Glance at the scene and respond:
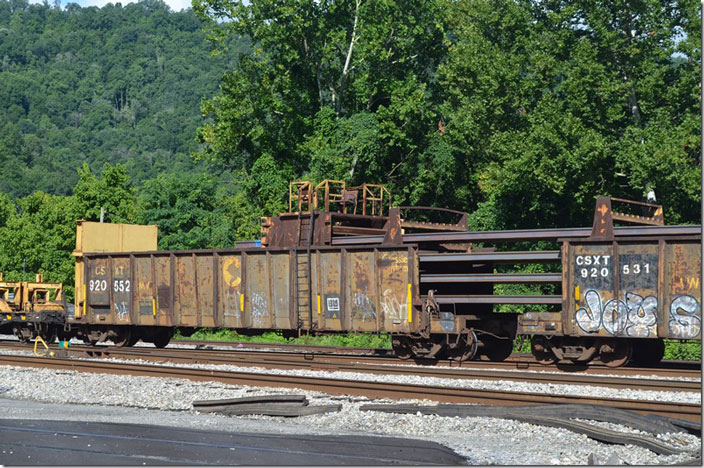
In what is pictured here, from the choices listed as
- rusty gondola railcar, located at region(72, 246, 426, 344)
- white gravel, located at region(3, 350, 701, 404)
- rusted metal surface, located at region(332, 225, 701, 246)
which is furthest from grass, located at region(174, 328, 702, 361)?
white gravel, located at region(3, 350, 701, 404)

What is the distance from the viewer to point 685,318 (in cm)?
1720

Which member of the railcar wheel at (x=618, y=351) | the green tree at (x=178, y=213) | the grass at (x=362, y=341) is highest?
the green tree at (x=178, y=213)

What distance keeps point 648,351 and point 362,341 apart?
36.0 ft

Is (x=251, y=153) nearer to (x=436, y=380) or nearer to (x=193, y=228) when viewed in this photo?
(x=193, y=228)

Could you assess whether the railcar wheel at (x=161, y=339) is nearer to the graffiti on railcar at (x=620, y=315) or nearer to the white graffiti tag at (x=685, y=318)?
the graffiti on railcar at (x=620, y=315)

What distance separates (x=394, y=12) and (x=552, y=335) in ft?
101

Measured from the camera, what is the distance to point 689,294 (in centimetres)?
1720

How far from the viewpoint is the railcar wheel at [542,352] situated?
63.3 ft

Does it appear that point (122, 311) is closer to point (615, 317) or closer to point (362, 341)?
point (362, 341)

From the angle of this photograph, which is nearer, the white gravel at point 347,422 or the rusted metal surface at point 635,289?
the white gravel at point 347,422

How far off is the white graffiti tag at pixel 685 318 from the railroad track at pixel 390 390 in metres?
4.86

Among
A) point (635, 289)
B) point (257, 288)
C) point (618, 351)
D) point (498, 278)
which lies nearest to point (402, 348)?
point (498, 278)

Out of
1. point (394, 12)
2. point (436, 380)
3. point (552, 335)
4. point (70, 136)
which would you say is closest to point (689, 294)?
point (552, 335)

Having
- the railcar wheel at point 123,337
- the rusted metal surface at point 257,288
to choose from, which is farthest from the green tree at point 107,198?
the rusted metal surface at point 257,288
